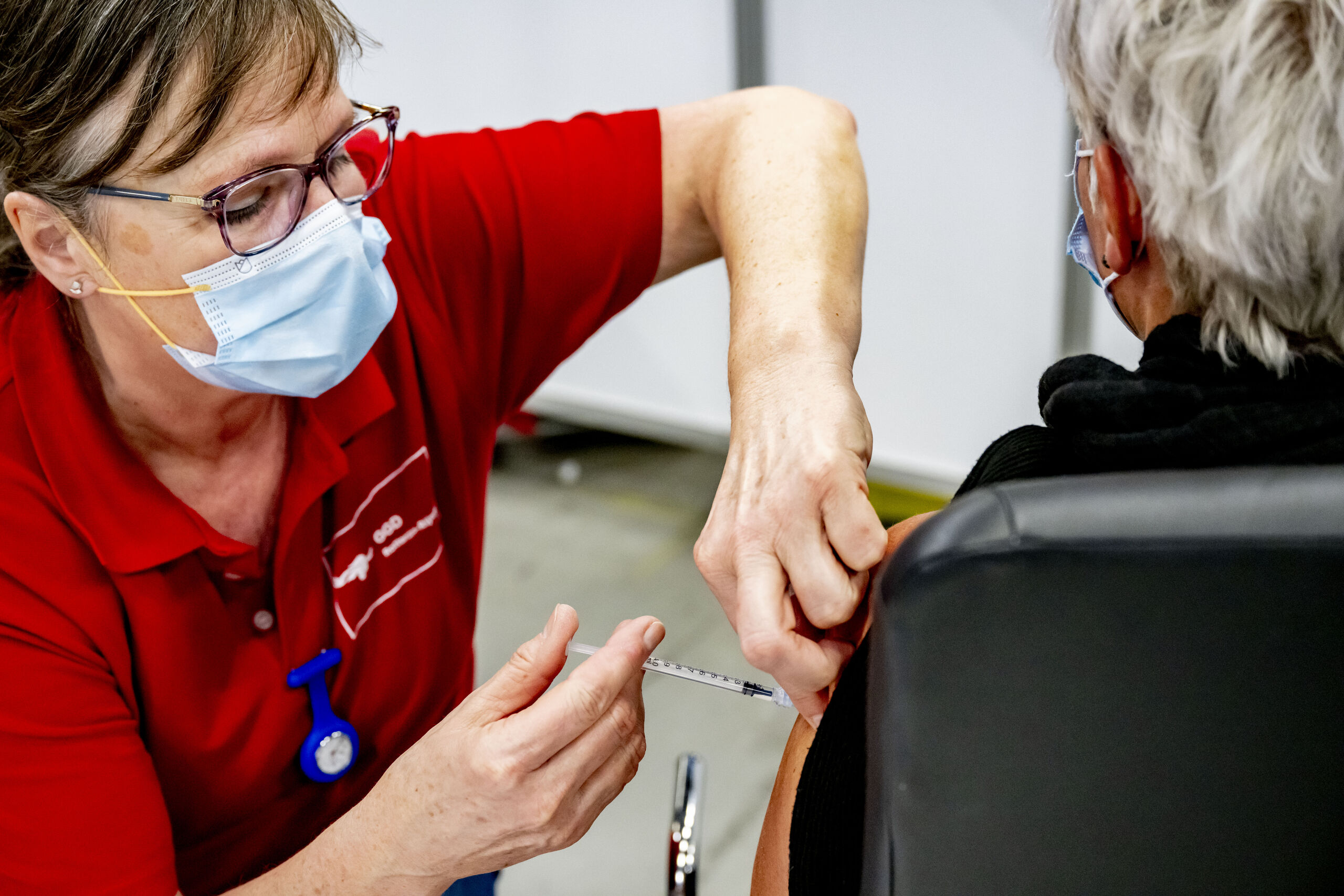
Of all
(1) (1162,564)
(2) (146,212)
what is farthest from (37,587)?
(1) (1162,564)

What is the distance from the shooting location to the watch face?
110 cm

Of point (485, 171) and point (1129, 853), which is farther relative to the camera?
point (485, 171)

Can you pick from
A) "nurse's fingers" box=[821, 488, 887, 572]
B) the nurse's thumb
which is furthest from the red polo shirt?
"nurse's fingers" box=[821, 488, 887, 572]

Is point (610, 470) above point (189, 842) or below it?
below

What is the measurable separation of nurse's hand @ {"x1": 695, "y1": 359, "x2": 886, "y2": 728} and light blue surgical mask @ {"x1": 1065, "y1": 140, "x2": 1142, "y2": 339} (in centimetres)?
20

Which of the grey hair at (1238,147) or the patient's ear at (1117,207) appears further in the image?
the patient's ear at (1117,207)

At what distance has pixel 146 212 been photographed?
929mm

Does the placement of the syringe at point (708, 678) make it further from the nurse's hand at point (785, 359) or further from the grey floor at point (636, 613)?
the grey floor at point (636, 613)

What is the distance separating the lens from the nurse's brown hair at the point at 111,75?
85cm

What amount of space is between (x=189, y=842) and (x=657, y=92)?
195 centimetres

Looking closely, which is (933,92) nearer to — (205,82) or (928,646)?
(205,82)

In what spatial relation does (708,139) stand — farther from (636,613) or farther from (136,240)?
(636,613)

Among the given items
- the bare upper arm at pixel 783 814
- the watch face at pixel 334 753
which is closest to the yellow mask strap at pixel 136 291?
the watch face at pixel 334 753

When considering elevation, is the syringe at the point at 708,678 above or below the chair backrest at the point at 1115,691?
below
